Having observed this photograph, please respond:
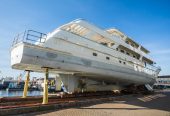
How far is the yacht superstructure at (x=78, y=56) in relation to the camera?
8867 millimetres

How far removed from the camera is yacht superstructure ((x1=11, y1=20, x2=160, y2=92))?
8867 millimetres

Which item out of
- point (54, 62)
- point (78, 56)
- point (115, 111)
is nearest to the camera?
point (115, 111)

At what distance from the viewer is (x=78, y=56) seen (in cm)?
1068

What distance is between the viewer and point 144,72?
62.4 ft

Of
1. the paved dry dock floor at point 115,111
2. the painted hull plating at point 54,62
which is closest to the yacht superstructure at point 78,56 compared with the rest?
the painted hull plating at point 54,62

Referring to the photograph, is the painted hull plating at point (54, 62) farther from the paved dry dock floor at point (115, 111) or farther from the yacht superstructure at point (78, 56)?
the paved dry dock floor at point (115, 111)

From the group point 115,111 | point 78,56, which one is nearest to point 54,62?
point 78,56

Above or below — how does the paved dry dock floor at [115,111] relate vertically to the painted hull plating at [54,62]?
below

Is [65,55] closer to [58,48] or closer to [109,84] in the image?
[58,48]

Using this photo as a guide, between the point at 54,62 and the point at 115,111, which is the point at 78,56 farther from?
the point at 115,111

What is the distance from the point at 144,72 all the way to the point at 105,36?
840 cm

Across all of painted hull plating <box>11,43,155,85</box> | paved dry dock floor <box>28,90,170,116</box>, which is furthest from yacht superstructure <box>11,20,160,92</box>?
paved dry dock floor <box>28,90,170,116</box>

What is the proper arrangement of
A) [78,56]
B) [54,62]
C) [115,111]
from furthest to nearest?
[78,56], [54,62], [115,111]

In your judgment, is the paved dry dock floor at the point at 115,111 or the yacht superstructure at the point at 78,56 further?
the yacht superstructure at the point at 78,56
